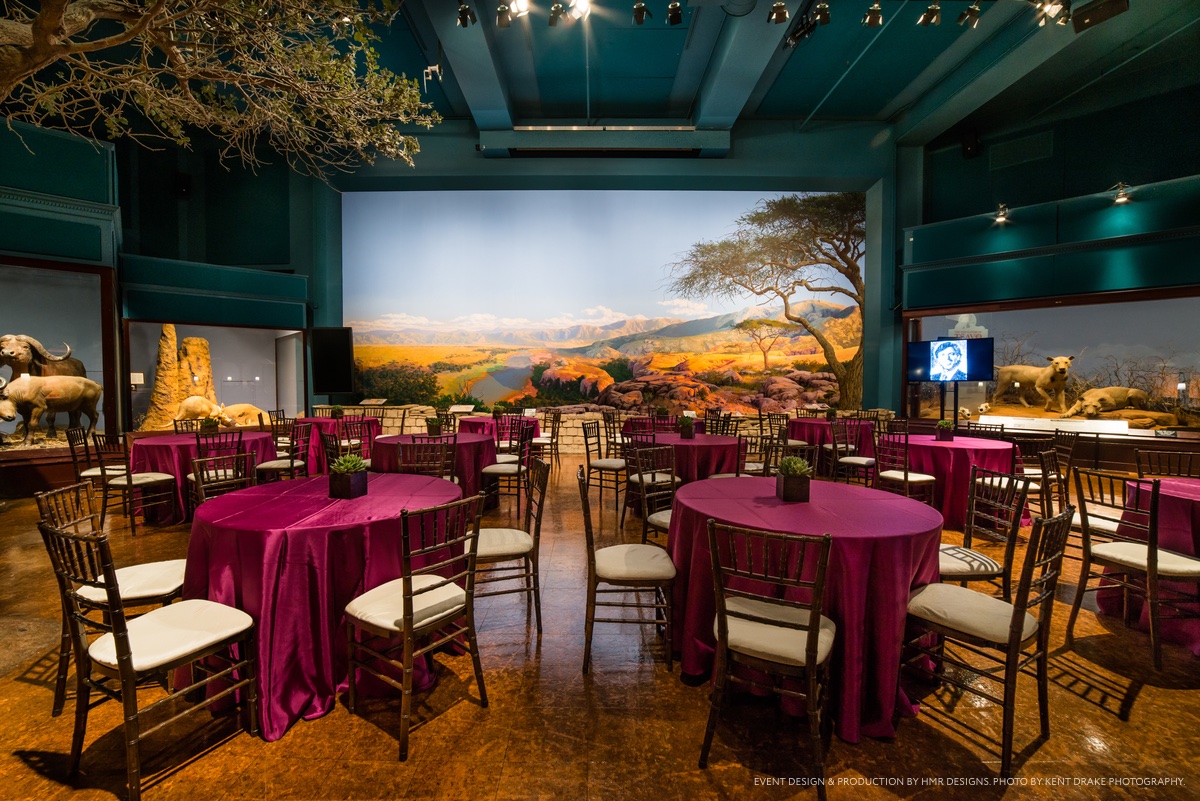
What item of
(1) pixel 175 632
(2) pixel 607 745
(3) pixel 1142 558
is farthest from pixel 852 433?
(1) pixel 175 632

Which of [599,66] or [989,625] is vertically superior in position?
[599,66]

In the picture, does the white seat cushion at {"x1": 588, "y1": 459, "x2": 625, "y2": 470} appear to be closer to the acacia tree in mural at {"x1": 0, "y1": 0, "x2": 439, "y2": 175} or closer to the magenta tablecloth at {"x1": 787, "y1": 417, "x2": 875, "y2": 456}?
the magenta tablecloth at {"x1": 787, "y1": 417, "x2": 875, "y2": 456}

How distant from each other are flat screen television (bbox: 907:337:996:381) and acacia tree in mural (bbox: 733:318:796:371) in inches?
104

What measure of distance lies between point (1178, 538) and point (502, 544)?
3769 mm

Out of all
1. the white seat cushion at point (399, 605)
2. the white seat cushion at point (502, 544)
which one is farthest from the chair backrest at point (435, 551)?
the white seat cushion at point (502, 544)

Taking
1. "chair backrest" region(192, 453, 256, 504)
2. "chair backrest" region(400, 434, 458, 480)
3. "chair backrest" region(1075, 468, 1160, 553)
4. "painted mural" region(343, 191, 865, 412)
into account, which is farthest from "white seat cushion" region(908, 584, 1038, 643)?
"painted mural" region(343, 191, 865, 412)

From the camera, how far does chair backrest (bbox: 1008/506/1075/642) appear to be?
1749 millimetres

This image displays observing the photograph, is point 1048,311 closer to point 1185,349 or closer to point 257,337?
point 1185,349

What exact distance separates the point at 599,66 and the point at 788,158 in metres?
3.86

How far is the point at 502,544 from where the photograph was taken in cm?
290

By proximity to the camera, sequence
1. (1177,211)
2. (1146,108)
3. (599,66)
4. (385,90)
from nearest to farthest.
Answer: (385,90) → (1177,211) → (1146,108) → (599,66)

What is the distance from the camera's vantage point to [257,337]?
29.2ft

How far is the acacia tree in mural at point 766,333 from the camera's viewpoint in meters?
10.6

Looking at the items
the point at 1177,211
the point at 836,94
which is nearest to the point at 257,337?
the point at 836,94
